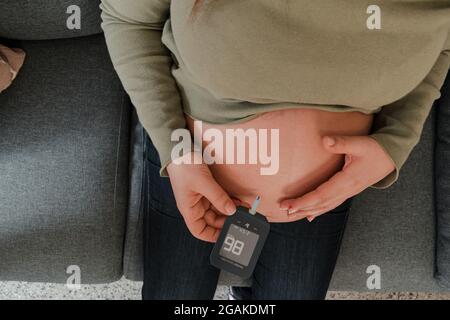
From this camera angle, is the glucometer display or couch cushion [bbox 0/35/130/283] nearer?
the glucometer display

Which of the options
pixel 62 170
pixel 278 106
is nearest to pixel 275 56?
pixel 278 106

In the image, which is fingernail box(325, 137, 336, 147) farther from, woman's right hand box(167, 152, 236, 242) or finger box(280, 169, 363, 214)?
woman's right hand box(167, 152, 236, 242)

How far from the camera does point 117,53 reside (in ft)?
2.32

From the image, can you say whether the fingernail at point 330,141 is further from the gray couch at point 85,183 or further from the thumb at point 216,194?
the gray couch at point 85,183

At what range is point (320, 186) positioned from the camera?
27.5 inches

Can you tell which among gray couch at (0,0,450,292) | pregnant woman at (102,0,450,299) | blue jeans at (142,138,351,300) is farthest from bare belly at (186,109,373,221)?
gray couch at (0,0,450,292)

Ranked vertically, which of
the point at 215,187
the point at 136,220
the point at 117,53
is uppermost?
the point at 117,53

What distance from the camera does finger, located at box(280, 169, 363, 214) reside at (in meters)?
0.69

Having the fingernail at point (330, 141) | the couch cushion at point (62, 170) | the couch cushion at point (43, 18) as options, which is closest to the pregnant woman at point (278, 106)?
the fingernail at point (330, 141)

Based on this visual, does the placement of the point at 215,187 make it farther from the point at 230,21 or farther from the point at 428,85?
the point at 428,85

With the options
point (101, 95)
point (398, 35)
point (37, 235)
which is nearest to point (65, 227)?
point (37, 235)

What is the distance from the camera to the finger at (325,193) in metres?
0.69

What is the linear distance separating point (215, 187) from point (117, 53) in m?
0.26

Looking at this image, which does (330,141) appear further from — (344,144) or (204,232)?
(204,232)
